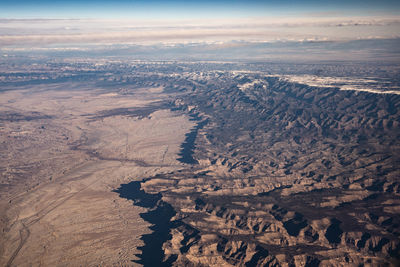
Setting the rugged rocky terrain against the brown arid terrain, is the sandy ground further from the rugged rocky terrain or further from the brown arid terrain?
the rugged rocky terrain

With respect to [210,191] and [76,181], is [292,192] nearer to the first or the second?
[210,191]

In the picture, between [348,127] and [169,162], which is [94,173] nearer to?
[169,162]

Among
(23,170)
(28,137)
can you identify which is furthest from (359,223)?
(28,137)

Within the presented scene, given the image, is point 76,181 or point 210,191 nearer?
point 210,191

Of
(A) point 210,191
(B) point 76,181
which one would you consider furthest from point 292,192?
(B) point 76,181

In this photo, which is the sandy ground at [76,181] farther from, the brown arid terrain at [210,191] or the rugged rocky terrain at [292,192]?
the rugged rocky terrain at [292,192]

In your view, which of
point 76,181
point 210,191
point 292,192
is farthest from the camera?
point 76,181

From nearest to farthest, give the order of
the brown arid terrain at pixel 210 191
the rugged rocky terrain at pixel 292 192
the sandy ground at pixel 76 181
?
the rugged rocky terrain at pixel 292 192 < the brown arid terrain at pixel 210 191 < the sandy ground at pixel 76 181
